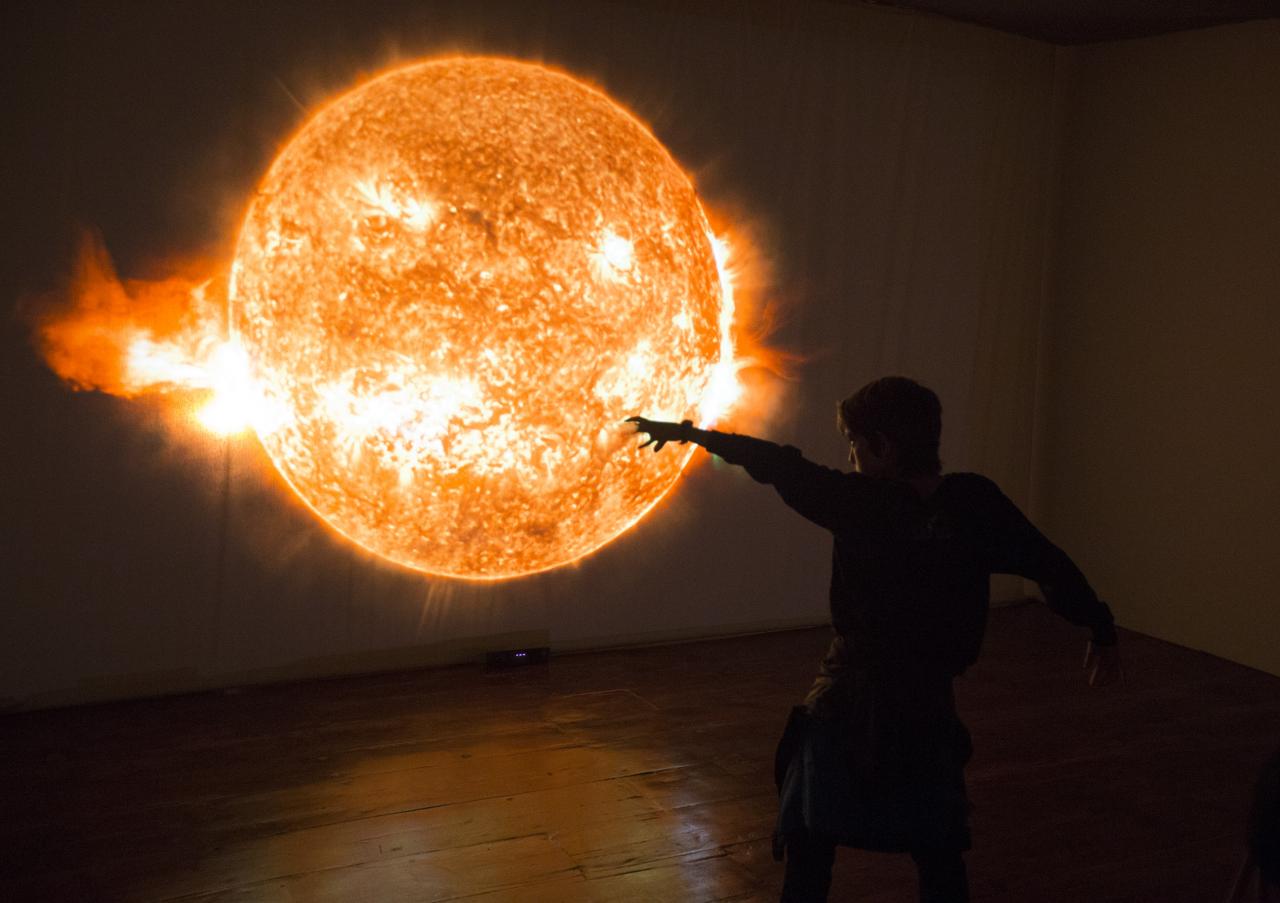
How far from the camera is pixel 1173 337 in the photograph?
16.2ft

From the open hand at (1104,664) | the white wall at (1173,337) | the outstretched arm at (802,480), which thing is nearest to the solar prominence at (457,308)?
the outstretched arm at (802,480)

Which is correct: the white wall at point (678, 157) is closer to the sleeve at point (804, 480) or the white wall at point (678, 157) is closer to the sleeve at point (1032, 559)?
the sleeve at point (804, 480)

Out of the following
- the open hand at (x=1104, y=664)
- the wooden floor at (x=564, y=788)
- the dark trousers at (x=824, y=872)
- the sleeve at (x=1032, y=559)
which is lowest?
the wooden floor at (x=564, y=788)

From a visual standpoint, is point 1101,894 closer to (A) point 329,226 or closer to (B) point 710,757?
(B) point 710,757

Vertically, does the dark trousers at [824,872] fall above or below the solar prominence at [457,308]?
below

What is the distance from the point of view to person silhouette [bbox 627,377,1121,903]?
1.79 meters

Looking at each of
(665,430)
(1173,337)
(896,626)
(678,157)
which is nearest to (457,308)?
(678,157)

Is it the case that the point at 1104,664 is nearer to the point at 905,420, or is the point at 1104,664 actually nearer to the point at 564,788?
the point at 905,420

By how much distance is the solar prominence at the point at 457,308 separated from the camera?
3549mm

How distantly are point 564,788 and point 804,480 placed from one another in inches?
68.8

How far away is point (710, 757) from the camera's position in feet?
11.5

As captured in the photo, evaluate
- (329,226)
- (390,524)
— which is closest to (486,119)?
(329,226)

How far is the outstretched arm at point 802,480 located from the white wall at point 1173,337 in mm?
3513

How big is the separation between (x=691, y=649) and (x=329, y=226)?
2.19 metres
